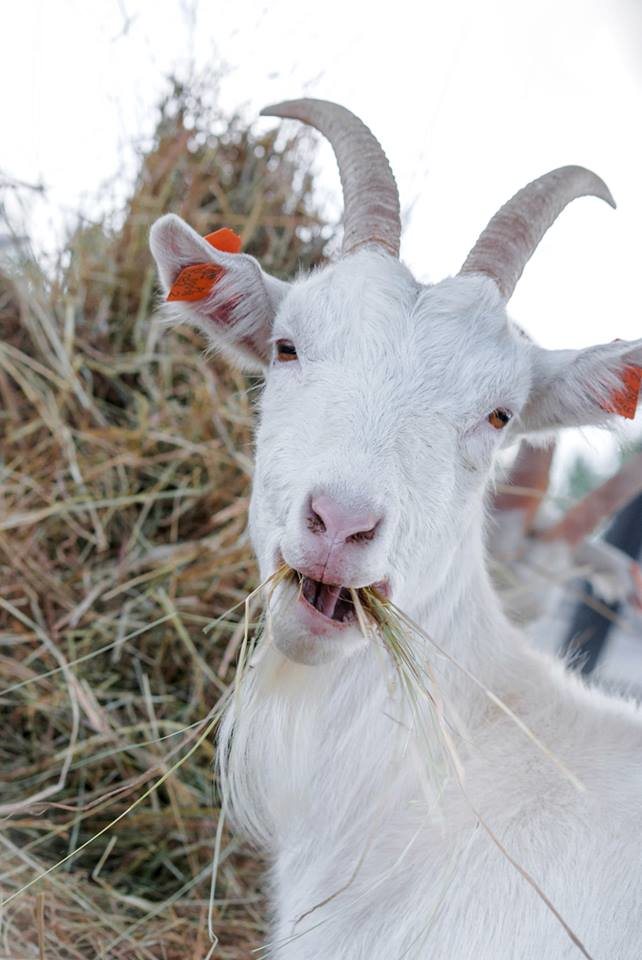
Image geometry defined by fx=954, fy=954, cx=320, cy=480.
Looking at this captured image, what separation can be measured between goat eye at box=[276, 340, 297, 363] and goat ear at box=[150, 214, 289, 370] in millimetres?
230

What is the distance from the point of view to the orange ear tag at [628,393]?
246cm

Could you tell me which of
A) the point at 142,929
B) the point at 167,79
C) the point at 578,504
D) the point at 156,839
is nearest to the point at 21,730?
the point at 156,839

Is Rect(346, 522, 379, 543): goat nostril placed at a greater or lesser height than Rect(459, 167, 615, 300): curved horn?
lesser

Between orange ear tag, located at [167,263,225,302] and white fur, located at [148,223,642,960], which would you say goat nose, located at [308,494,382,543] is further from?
orange ear tag, located at [167,263,225,302]

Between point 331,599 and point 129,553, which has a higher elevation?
point 331,599

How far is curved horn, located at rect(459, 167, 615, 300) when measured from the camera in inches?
101

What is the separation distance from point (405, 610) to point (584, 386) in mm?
807

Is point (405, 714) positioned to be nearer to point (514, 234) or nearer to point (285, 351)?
point (285, 351)

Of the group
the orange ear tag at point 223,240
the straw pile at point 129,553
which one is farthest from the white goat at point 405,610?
the straw pile at point 129,553

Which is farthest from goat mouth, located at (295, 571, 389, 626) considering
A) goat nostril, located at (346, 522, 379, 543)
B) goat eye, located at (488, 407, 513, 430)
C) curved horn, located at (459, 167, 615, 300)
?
curved horn, located at (459, 167, 615, 300)

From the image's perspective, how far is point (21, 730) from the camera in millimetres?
3518

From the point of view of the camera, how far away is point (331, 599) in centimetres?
195

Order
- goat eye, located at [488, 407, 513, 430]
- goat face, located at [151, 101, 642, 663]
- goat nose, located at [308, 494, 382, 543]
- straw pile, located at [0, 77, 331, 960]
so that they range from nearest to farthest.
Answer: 1. goat nose, located at [308, 494, 382, 543]
2. goat face, located at [151, 101, 642, 663]
3. goat eye, located at [488, 407, 513, 430]
4. straw pile, located at [0, 77, 331, 960]

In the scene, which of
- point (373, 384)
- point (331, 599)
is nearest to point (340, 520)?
point (331, 599)
